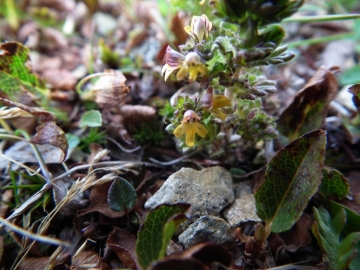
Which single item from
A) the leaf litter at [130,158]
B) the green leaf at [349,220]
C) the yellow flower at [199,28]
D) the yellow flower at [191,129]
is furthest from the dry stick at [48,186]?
the green leaf at [349,220]

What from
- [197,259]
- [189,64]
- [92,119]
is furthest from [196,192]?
[92,119]

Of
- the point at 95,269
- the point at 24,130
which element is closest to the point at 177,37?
the point at 24,130

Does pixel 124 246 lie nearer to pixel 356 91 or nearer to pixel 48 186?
pixel 48 186

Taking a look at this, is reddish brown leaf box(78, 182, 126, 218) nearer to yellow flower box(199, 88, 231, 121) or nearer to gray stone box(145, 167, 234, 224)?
gray stone box(145, 167, 234, 224)

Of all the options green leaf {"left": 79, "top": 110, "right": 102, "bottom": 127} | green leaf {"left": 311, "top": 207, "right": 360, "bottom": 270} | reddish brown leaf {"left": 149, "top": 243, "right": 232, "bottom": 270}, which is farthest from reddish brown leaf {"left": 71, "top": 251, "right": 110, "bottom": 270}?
green leaf {"left": 311, "top": 207, "right": 360, "bottom": 270}

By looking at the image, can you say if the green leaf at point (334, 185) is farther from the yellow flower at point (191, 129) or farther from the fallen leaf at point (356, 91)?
the yellow flower at point (191, 129)

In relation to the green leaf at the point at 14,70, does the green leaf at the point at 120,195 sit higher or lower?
lower
